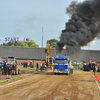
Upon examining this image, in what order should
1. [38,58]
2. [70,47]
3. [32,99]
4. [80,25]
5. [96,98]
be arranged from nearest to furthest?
[32,99]
[96,98]
[70,47]
[80,25]
[38,58]

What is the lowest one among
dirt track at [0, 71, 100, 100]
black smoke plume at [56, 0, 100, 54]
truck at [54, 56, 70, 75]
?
dirt track at [0, 71, 100, 100]

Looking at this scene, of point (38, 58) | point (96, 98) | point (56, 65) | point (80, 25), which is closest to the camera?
point (96, 98)

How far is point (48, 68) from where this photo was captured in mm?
43438

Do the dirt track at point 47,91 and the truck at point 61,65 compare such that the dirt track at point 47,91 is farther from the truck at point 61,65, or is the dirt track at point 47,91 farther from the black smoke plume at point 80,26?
the black smoke plume at point 80,26

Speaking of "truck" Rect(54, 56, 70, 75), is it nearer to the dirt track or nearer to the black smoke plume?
A: the black smoke plume

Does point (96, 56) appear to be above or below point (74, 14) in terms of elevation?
below

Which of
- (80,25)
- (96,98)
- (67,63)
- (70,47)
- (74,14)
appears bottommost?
(96,98)

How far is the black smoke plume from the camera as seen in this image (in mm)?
31078

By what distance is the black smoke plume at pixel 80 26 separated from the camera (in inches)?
1224

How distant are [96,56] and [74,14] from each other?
48314 mm

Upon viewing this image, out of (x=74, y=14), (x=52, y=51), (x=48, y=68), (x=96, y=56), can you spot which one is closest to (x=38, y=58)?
(x=52, y=51)

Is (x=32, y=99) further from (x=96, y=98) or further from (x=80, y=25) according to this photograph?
(x=80, y=25)

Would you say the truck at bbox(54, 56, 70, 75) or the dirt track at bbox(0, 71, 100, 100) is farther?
the truck at bbox(54, 56, 70, 75)

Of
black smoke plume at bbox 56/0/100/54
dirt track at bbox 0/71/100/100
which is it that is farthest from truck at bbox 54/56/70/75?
dirt track at bbox 0/71/100/100
